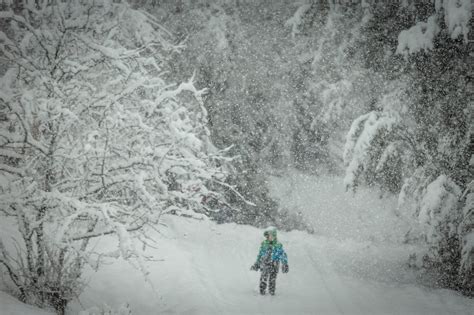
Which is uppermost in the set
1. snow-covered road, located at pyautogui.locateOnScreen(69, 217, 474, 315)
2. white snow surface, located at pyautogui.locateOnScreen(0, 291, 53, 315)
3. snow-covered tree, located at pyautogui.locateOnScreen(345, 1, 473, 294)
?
snow-covered tree, located at pyautogui.locateOnScreen(345, 1, 473, 294)

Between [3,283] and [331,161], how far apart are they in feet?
49.9

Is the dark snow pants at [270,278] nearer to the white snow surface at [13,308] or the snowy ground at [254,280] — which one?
the snowy ground at [254,280]

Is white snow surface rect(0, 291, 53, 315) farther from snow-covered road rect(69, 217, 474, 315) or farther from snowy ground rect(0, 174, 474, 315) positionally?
snow-covered road rect(69, 217, 474, 315)

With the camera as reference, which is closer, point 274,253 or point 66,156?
point 66,156

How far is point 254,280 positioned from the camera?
961cm

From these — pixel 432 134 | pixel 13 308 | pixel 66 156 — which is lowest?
pixel 13 308

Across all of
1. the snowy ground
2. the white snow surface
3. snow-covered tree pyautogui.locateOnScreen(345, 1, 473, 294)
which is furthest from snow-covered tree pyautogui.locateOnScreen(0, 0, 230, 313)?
snow-covered tree pyautogui.locateOnScreen(345, 1, 473, 294)

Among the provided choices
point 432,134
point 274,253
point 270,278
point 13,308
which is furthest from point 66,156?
point 432,134

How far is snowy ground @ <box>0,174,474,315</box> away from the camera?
734 centimetres

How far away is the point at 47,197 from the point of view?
525cm

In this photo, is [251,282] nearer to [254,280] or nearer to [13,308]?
[254,280]

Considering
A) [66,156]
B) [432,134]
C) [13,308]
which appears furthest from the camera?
[432,134]

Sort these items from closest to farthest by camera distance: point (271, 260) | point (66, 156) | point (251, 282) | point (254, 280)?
1. point (66, 156)
2. point (271, 260)
3. point (251, 282)
4. point (254, 280)

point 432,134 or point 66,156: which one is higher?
point 432,134
